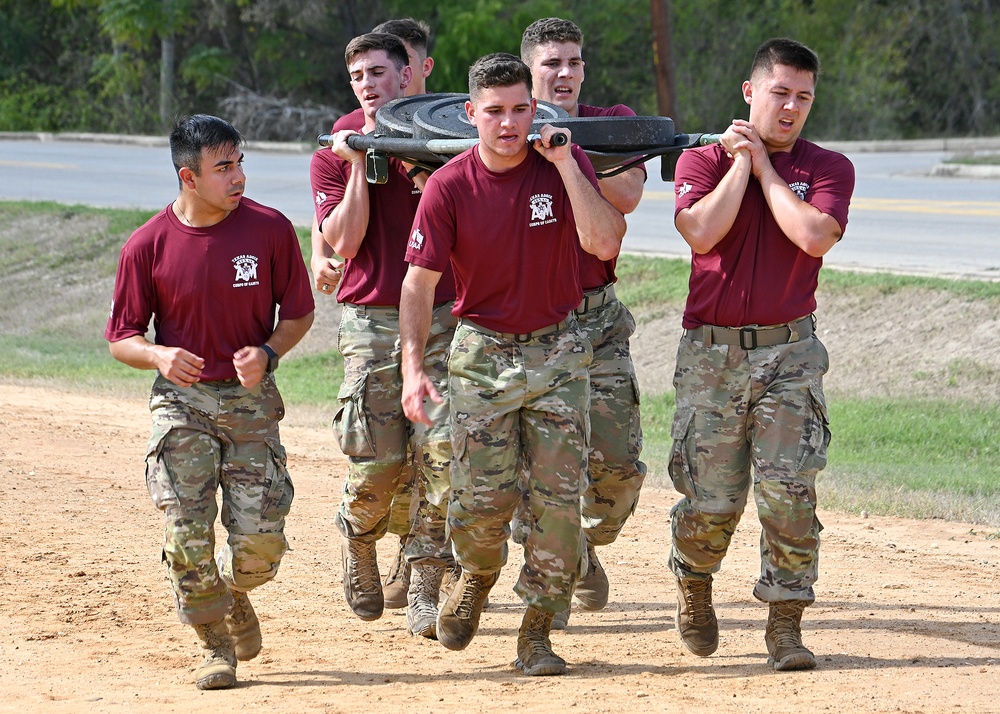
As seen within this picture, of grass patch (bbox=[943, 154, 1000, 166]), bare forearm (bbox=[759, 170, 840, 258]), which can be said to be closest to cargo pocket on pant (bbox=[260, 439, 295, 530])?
bare forearm (bbox=[759, 170, 840, 258])

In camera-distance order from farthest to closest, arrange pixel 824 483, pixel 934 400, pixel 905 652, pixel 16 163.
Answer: pixel 16 163, pixel 934 400, pixel 824 483, pixel 905 652

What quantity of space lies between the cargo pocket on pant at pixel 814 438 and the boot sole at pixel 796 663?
76 cm

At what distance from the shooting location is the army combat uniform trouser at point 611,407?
21.0ft

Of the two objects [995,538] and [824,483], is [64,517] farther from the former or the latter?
[995,538]

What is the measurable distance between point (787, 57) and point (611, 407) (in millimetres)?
1832

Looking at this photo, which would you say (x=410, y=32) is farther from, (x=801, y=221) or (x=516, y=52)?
(x=516, y=52)

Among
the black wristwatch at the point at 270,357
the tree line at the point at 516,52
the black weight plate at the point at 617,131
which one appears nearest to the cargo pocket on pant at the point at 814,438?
the black weight plate at the point at 617,131

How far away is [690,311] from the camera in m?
5.77

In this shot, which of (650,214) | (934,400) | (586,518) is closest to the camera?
(586,518)

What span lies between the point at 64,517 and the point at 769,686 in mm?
4854

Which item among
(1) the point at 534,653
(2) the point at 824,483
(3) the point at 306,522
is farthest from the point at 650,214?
(1) the point at 534,653

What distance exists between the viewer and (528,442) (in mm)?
5508

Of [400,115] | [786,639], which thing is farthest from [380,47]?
[786,639]

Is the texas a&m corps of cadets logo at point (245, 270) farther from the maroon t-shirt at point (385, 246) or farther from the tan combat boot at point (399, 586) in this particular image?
the tan combat boot at point (399, 586)
